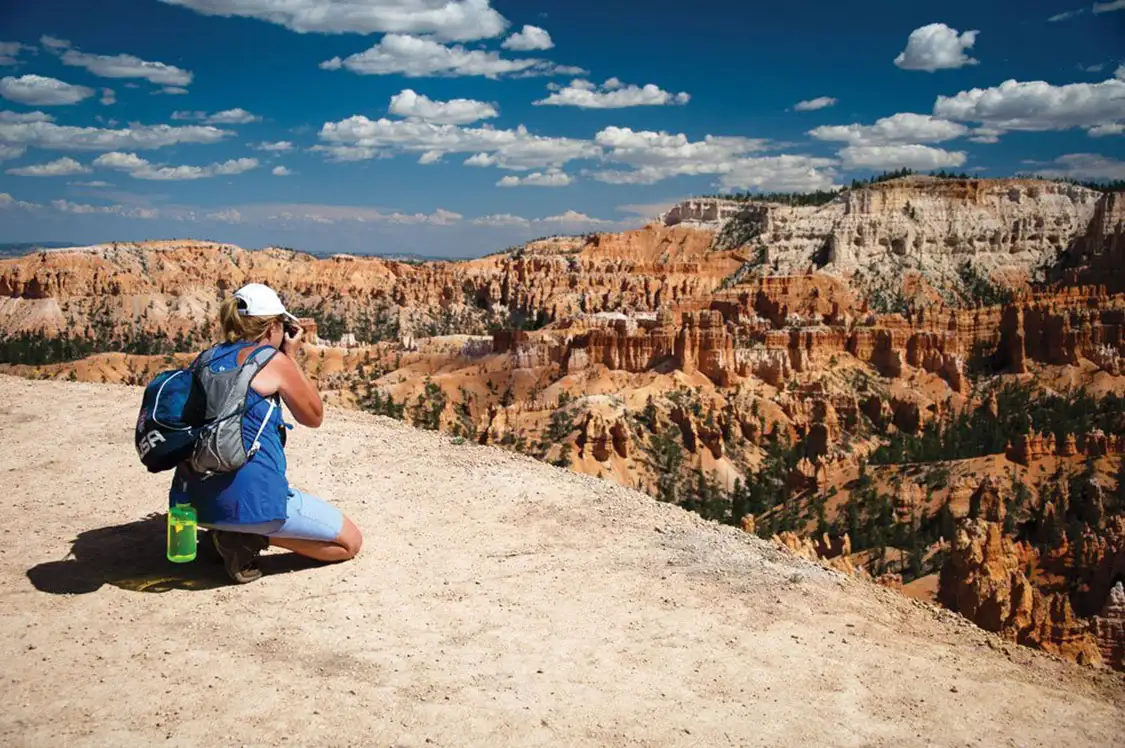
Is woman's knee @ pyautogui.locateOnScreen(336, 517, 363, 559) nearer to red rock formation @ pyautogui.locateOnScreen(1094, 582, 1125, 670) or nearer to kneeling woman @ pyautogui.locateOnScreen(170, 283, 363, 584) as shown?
kneeling woman @ pyautogui.locateOnScreen(170, 283, 363, 584)

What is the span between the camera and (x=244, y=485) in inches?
250

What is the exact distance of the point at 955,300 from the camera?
10106 cm

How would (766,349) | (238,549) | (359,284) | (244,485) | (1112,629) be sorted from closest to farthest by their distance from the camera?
(244,485) < (238,549) < (1112,629) < (766,349) < (359,284)

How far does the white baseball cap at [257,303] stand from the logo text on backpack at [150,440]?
1018 mm

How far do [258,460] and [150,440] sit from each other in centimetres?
72

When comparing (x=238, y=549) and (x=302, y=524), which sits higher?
(x=302, y=524)

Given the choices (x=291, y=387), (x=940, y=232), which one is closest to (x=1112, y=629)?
(x=291, y=387)

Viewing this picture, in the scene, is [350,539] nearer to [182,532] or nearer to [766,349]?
[182,532]

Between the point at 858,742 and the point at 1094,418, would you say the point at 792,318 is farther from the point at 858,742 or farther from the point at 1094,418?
the point at 858,742

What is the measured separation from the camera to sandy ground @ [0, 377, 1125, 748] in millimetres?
5125

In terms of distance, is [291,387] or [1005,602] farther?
[1005,602]

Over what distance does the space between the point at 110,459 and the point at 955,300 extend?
10374 centimetres

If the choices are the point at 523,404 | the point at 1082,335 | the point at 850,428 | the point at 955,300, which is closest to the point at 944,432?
the point at 850,428

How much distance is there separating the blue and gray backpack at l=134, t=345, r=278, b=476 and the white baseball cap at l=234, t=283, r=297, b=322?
13.5 inches
